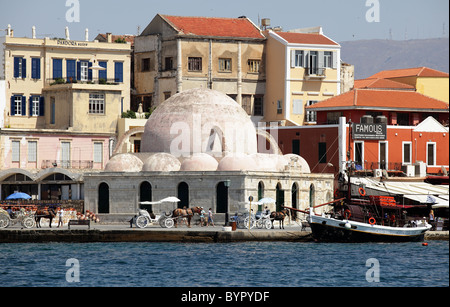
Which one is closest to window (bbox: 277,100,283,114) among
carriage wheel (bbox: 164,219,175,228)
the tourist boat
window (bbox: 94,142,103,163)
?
window (bbox: 94,142,103,163)

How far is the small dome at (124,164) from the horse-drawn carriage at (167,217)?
3.09 metres

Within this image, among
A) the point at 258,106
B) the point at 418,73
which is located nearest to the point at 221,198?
the point at 258,106

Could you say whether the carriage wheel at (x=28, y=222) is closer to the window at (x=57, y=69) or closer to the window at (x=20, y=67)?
the window at (x=20, y=67)

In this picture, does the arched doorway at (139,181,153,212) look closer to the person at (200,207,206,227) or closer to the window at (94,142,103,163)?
the person at (200,207,206,227)

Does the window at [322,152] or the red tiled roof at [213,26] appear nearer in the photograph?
the window at [322,152]

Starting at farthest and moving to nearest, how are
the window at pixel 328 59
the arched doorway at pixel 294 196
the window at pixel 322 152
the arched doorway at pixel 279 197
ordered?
the window at pixel 328 59, the window at pixel 322 152, the arched doorway at pixel 294 196, the arched doorway at pixel 279 197

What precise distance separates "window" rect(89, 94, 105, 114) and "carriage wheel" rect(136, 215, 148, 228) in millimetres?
17625

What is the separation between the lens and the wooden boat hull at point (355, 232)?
48938 mm

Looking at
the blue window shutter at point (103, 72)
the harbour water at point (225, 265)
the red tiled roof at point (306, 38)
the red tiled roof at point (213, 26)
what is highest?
the red tiled roof at point (213, 26)

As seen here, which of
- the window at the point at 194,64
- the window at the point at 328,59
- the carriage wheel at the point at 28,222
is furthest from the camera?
the window at the point at 194,64

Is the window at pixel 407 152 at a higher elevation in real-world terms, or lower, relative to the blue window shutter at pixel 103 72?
lower

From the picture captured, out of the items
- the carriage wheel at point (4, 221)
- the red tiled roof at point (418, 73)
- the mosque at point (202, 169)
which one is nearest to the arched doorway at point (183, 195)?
the mosque at point (202, 169)

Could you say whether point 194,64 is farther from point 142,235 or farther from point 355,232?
point 355,232

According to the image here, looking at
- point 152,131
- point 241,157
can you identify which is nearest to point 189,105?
point 152,131
